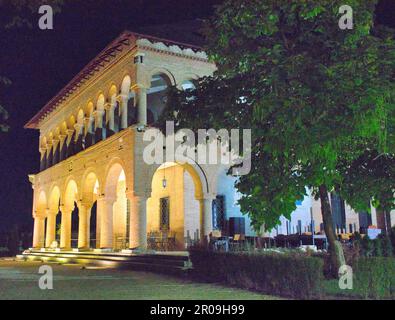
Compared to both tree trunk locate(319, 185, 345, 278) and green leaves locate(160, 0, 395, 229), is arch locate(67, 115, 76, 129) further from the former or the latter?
tree trunk locate(319, 185, 345, 278)

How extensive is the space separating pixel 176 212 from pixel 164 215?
1228 millimetres

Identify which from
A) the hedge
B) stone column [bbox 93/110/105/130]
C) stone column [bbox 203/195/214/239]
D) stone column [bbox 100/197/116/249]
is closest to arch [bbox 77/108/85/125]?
stone column [bbox 93/110/105/130]

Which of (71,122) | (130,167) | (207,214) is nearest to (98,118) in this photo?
(71,122)

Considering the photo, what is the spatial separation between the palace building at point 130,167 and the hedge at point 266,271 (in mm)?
5459

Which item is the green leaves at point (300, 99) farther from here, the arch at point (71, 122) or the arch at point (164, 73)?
the arch at point (71, 122)

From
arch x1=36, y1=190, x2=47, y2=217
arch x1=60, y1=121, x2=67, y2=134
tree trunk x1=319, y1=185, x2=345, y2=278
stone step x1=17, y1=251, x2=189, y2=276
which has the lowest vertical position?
stone step x1=17, y1=251, x2=189, y2=276

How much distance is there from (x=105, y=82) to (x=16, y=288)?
1145 cm

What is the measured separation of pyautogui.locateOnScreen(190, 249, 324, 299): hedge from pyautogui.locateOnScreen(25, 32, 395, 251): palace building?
17.9ft

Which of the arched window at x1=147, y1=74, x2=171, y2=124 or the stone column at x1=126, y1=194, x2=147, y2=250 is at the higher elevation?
the arched window at x1=147, y1=74, x2=171, y2=124

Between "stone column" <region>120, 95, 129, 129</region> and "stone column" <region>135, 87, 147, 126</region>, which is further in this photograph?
"stone column" <region>120, 95, 129, 129</region>

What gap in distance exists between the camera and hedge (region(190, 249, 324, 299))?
28.3ft

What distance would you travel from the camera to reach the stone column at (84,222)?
68.6ft

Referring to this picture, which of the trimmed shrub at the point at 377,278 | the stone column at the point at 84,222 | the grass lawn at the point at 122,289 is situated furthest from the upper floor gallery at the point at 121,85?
the trimmed shrub at the point at 377,278
